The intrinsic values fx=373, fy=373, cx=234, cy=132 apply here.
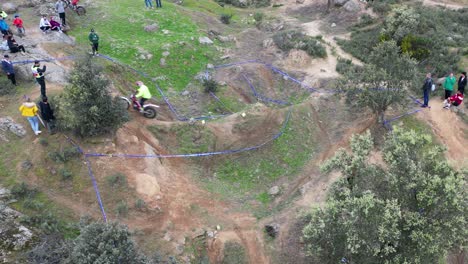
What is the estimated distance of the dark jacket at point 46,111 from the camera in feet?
47.1

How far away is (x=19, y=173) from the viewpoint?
44.5 ft

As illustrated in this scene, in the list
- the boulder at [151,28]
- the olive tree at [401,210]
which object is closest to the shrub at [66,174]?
the olive tree at [401,210]

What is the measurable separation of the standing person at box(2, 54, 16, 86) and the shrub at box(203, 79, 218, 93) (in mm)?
9296

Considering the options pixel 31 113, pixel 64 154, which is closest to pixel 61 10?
pixel 31 113

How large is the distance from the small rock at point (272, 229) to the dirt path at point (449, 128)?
9.85m

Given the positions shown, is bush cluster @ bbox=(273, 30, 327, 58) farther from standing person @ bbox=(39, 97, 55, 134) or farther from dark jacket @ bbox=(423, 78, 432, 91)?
standing person @ bbox=(39, 97, 55, 134)

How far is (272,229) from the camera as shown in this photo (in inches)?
580

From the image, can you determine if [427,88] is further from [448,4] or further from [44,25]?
[44,25]

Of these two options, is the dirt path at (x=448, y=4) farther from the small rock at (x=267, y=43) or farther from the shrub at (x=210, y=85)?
the shrub at (x=210, y=85)

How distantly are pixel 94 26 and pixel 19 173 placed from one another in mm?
13639

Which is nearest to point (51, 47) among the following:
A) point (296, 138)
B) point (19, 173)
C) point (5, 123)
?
point (5, 123)

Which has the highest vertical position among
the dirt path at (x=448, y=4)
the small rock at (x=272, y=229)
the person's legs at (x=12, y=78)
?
the dirt path at (x=448, y=4)

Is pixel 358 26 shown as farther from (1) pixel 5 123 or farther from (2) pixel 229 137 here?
(1) pixel 5 123

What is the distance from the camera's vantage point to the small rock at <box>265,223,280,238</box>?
1462 centimetres
